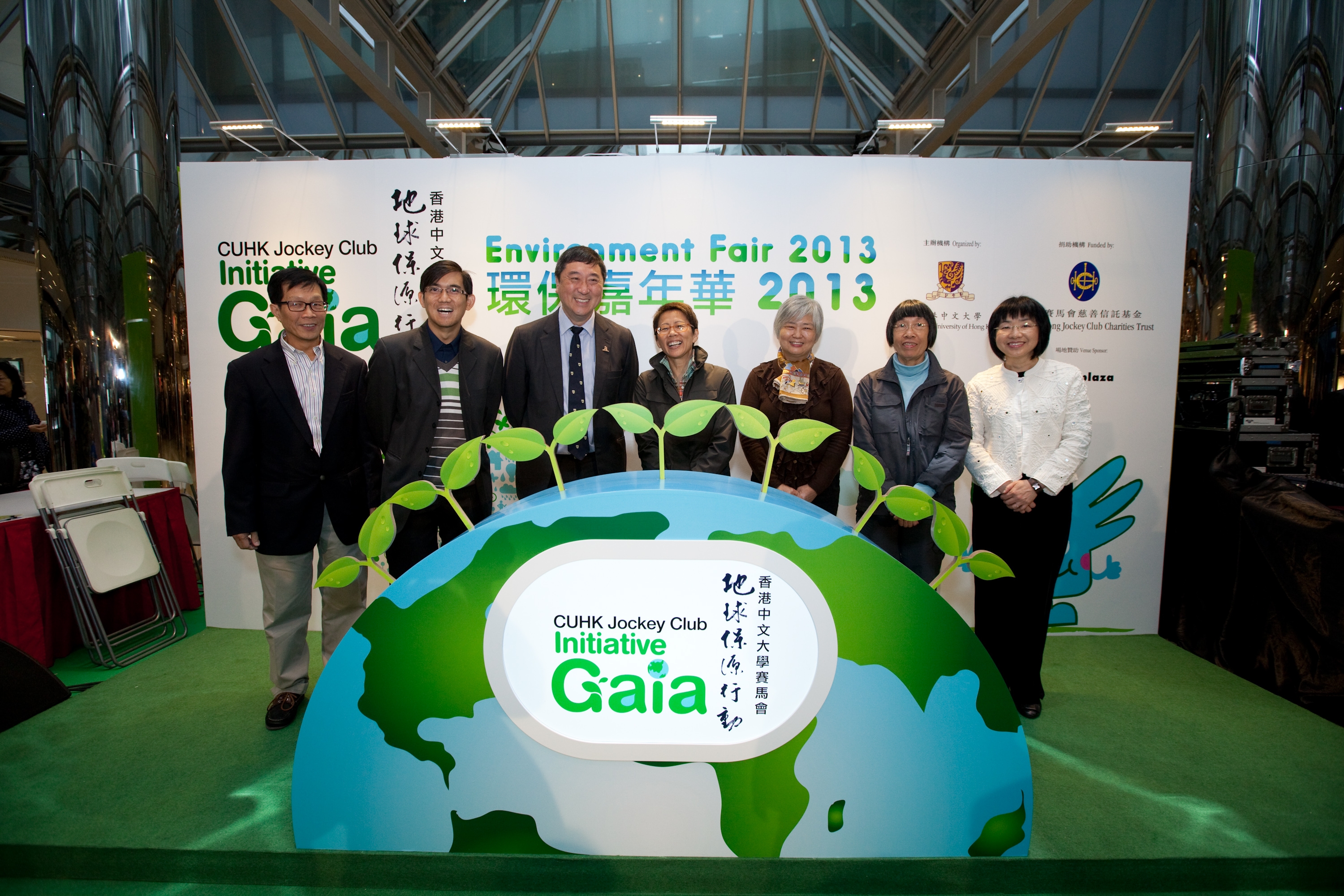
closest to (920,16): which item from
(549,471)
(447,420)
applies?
(549,471)

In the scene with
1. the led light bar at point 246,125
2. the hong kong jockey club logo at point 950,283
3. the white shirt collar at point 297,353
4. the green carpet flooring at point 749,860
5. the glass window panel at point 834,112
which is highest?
the glass window panel at point 834,112

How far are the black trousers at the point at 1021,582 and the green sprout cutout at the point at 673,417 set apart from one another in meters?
1.60

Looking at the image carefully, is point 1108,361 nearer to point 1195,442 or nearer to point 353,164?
point 1195,442

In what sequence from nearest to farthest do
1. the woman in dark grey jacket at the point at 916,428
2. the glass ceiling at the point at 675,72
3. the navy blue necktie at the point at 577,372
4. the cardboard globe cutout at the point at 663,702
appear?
the cardboard globe cutout at the point at 663,702 → the woman in dark grey jacket at the point at 916,428 → the navy blue necktie at the point at 577,372 → the glass ceiling at the point at 675,72

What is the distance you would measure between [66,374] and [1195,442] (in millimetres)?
6730

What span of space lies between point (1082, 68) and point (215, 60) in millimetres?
9178

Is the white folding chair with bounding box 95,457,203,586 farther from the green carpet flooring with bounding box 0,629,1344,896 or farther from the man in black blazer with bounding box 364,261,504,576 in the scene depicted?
A: the man in black blazer with bounding box 364,261,504,576

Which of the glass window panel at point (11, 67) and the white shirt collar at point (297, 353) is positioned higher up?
the glass window panel at point (11, 67)

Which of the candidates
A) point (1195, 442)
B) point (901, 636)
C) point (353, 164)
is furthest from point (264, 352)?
point (1195, 442)

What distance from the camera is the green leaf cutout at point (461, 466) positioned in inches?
54.5

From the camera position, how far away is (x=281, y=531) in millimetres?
2293

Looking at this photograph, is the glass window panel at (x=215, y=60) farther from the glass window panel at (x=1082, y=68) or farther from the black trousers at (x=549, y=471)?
the glass window panel at (x=1082, y=68)

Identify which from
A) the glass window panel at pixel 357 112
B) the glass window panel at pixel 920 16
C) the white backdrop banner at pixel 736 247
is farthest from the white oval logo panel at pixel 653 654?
the glass window panel at pixel 357 112

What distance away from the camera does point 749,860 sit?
111cm
